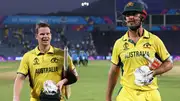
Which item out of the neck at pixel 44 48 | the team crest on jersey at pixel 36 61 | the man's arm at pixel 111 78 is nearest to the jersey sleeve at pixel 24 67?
the team crest on jersey at pixel 36 61

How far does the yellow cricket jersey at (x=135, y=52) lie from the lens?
578cm

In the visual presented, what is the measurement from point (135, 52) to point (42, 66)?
120 cm

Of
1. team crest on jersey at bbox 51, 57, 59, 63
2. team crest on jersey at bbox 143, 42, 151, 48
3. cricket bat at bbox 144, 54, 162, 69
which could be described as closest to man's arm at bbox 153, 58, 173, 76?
cricket bat at bbox 144, 54, 162, 69

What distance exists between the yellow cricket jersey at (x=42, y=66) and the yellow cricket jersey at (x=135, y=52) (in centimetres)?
73

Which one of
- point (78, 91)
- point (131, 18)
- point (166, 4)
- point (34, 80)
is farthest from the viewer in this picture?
point (166, 4)

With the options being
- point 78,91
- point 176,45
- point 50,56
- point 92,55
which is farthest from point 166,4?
point 50,56

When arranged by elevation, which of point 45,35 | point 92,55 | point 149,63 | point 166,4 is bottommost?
point 92,55

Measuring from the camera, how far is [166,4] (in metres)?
70.8

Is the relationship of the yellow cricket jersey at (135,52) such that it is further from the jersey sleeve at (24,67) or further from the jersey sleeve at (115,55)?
the jersey sleeve at (24,67)

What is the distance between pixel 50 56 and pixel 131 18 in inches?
45.8

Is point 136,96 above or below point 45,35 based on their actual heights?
below

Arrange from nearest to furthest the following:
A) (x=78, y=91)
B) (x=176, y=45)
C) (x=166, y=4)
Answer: (x=78, y=91), (x=166, y=4), (x=176, y=45)

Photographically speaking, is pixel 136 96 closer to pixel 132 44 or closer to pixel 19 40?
pixel 132 44

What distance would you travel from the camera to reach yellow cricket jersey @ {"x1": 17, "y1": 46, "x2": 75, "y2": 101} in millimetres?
6047
